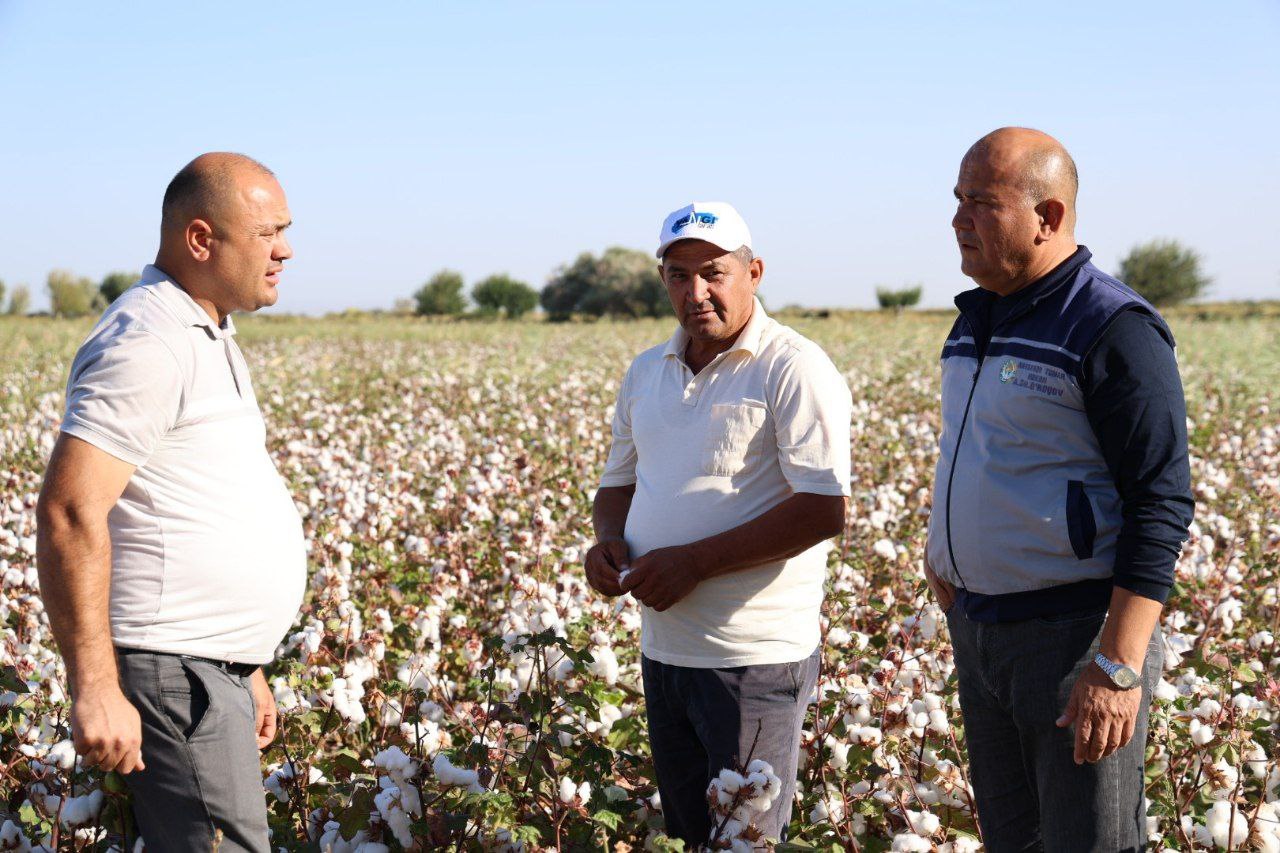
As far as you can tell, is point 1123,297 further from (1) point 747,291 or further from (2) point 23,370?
(2) point 23,370

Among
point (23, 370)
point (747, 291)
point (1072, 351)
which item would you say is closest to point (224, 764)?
point (747, 291)

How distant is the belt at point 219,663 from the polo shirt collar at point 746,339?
4.00 feet

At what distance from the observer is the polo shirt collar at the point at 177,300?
2.19 m

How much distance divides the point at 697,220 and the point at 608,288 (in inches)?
2308

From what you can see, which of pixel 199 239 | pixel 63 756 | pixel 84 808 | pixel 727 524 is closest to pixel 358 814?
pixel 84 808

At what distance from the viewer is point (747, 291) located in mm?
2762

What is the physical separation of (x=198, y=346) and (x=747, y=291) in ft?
4.20

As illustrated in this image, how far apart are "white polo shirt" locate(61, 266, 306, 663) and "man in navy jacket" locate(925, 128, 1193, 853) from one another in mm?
1494

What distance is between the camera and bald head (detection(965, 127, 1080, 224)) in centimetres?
Result: 219

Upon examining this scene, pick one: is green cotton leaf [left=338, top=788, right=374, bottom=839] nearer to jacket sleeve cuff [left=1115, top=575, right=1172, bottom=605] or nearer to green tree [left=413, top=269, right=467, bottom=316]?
jacket sleeve cuff [left=1115, top=575, right=1172, bottom=605]

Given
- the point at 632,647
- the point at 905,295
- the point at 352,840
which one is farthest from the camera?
the point at 905,295

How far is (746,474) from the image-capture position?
267 cm

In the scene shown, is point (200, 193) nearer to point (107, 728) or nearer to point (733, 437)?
point (107, 728)

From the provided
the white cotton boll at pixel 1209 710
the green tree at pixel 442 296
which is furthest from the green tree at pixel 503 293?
the white cotton boll at pixel 1209 710
